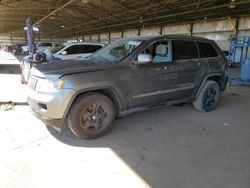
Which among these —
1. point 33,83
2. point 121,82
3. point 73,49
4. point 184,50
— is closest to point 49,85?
point 33,83

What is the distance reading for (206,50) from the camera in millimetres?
4918

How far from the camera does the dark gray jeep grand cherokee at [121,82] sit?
314 cm

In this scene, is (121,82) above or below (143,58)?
below

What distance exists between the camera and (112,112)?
3594mm

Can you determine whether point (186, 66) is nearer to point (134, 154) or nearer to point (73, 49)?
point (134, 154)

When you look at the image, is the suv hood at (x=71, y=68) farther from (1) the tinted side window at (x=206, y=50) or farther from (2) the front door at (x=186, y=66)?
(1) the tinted side window at (x=206, y=50)

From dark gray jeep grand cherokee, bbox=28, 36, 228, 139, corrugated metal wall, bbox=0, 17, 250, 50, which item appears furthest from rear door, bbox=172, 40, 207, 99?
corrugated metal wall, bbox=0, 17, 250, 50

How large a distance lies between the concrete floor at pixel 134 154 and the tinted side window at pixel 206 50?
1.52m

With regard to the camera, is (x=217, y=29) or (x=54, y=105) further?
(x=217, y=29)

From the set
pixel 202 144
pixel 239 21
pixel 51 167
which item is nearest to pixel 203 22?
pixel 239 21

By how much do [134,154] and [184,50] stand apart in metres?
2.61

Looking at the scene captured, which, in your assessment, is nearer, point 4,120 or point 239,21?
point 4,120

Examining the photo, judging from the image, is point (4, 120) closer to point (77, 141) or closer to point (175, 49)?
point (77, 141)

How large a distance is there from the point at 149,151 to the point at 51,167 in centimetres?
144
